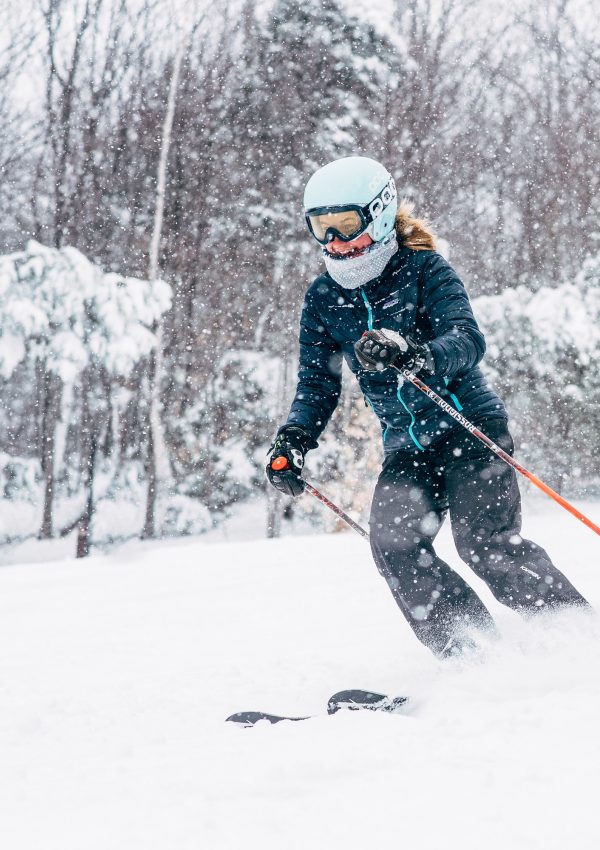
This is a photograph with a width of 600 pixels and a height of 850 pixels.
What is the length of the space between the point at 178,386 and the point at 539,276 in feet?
20.9

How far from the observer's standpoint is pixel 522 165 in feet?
45.4

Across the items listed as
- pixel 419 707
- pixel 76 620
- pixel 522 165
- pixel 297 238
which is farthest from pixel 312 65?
pixel 419 707

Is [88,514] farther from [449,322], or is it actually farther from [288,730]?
[288,730]

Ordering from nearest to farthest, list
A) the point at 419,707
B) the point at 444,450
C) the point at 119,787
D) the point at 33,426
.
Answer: the point at 119,787 < the point at 419,707 < the point at 444,450 < the point at 33,426

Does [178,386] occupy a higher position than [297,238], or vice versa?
[297,238]

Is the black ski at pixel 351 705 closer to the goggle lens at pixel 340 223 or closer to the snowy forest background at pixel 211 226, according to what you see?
the goggle lens at pixel 340 223

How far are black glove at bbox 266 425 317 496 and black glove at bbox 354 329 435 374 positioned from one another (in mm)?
632

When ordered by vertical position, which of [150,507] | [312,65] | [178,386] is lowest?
[150,507]

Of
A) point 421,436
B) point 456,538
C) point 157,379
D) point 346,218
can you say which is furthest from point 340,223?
point 157,379

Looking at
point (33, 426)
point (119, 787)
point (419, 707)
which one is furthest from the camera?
point (33, 426)

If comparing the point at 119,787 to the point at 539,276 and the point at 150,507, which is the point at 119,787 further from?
the point at 539,276

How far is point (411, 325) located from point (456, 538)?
31.9 inches

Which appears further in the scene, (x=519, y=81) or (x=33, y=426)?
(x=519, y=81)

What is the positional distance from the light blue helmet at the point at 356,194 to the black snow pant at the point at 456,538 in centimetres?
84
